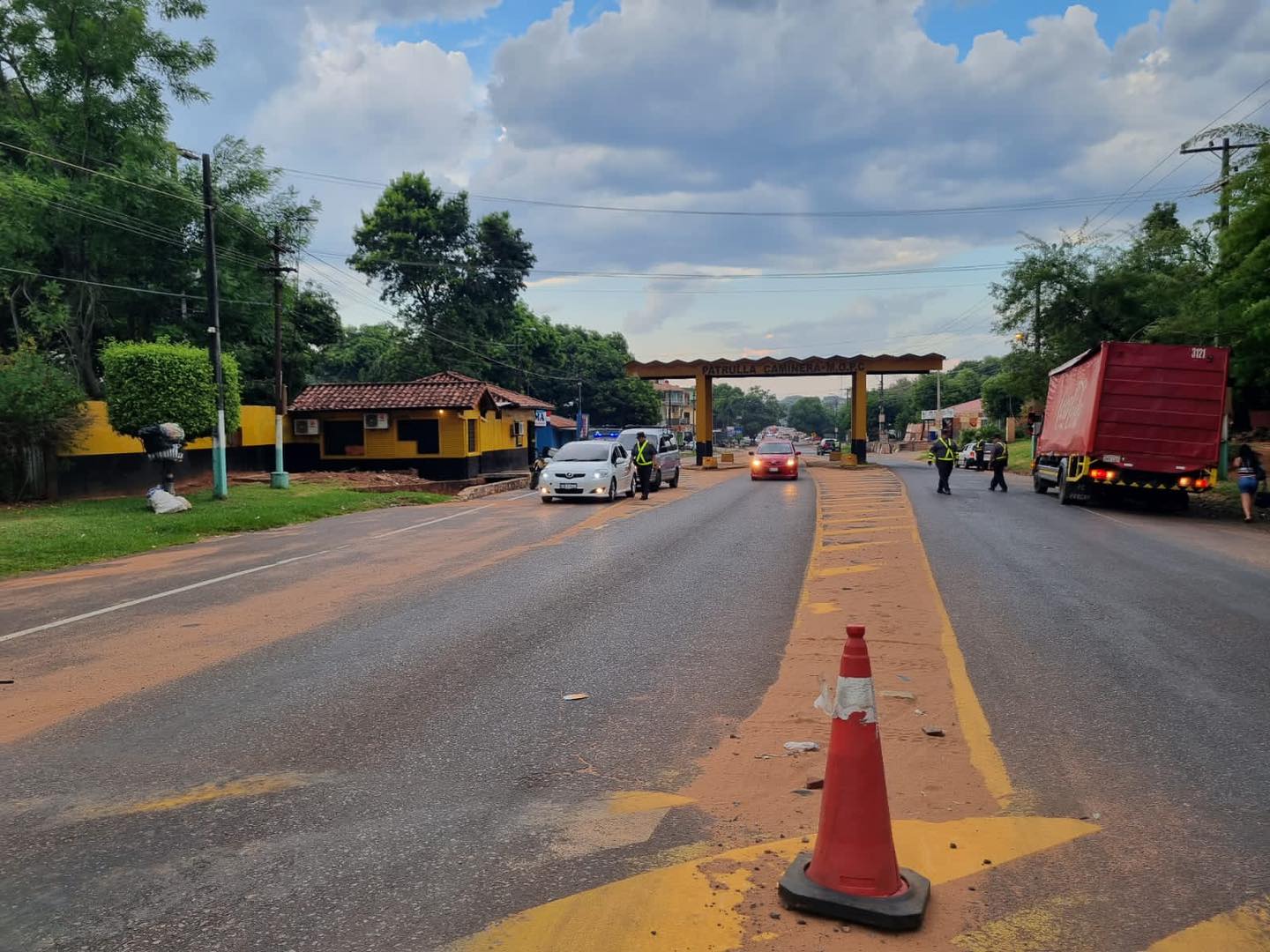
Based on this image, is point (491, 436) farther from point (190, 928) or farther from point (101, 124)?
point (190, 928)

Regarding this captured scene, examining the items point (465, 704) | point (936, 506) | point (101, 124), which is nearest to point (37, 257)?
point (101, 124)

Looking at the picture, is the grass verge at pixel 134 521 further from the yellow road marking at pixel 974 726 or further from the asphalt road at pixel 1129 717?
the asphalt road at pixel 1129 717

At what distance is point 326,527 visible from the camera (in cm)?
1841

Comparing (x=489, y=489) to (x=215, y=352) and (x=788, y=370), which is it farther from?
(x=788, y=370)

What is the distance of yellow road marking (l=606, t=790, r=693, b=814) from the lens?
429 cm

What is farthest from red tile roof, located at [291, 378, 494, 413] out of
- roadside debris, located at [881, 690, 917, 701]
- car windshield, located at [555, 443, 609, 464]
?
roadside debris, located at [881, 690, 917, 701]

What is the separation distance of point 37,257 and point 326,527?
20.2 metres

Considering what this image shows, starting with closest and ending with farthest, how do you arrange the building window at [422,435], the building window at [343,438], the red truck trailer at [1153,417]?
the red truck trailer at [1153,417]
the building window at [422,435]
the building window at [343,438]

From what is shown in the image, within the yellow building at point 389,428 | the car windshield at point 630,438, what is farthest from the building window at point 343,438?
the car windshield at point 630,438

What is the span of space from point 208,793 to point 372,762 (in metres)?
0.80

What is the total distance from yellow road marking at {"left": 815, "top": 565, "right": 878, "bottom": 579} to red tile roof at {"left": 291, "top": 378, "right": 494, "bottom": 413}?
25178 mm

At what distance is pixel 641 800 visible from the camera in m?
4.39

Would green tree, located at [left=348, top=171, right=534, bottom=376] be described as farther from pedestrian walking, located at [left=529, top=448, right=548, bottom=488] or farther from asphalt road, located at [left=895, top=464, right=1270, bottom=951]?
asphalt road, located at [left=895, top=464, right=1270, bottom=951]

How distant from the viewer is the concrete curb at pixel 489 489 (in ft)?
91.6
